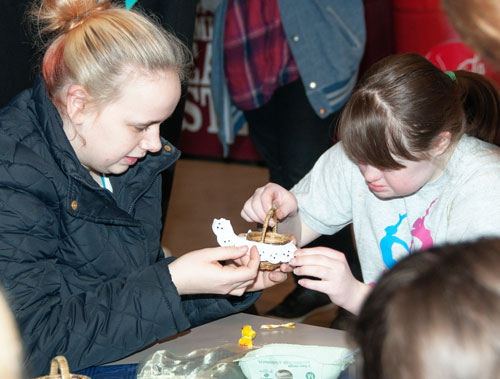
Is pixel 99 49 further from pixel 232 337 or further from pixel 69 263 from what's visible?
pixel 232 337

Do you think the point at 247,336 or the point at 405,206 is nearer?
the point at 247,336

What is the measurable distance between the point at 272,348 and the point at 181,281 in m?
0.26

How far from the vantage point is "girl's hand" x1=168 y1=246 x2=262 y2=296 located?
62.2 inches

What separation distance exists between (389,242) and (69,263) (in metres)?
0.87

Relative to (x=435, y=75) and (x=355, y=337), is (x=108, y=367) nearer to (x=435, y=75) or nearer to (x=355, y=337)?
(x=355, y=337)

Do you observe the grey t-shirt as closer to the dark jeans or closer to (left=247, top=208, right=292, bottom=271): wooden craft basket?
(left=247, top=208, right=292, bottom=271): wooden craft basket

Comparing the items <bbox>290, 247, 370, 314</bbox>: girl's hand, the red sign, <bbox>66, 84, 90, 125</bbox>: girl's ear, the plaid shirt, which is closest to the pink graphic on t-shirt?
<bbox>290, 247, 370, 314</bbox>: girl's hand

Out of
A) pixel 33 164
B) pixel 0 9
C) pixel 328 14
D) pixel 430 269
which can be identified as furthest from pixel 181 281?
pixel 328 14

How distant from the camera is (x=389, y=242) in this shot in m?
1.96

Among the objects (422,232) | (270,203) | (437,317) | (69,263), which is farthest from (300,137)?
(437,317)

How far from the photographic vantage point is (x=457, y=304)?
0.79 metres

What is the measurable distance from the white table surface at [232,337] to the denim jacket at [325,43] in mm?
1551

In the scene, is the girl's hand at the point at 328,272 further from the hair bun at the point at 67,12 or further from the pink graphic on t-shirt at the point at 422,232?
the hair bun at the point at 67,12

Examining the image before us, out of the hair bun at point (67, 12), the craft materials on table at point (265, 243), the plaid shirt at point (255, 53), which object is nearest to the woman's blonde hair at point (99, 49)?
the hair bun at point (67, 12)
